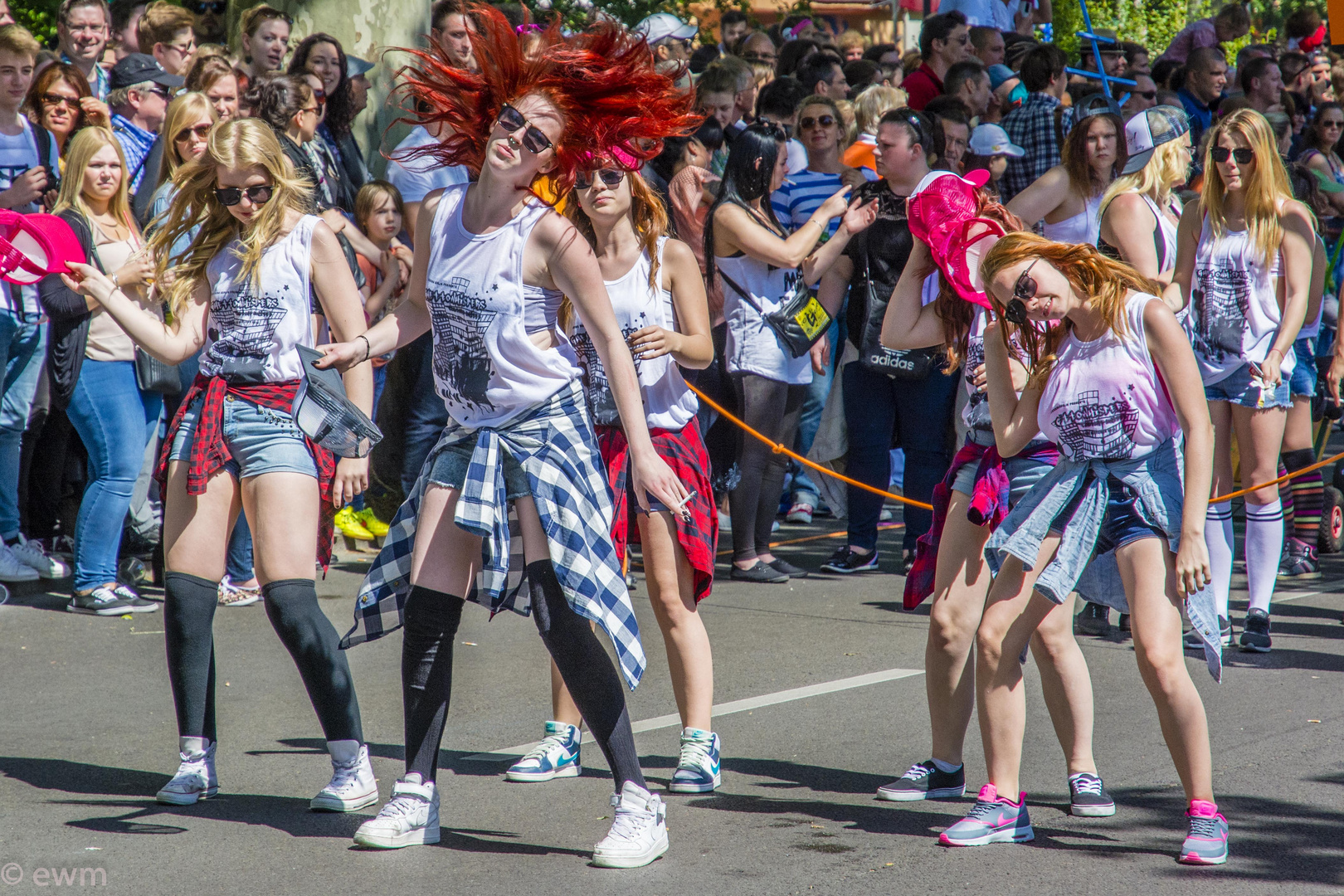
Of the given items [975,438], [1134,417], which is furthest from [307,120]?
[1134,417]

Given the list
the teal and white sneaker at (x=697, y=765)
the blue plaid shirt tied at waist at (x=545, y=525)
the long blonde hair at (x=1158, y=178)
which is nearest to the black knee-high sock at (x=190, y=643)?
the blue plaid shirt tied at waist at (x=545, y=525)

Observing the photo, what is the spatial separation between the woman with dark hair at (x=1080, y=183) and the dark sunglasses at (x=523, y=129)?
3658mm

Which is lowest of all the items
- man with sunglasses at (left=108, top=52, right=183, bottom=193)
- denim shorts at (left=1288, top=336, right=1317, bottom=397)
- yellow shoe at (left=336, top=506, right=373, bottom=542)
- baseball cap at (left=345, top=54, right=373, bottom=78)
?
yellow shoe at (left=336, top=506, right=373, bottom=542)

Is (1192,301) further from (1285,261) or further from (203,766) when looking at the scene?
(203,766)

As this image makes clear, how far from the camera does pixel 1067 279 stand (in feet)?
13.1

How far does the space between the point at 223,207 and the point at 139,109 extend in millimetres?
3837

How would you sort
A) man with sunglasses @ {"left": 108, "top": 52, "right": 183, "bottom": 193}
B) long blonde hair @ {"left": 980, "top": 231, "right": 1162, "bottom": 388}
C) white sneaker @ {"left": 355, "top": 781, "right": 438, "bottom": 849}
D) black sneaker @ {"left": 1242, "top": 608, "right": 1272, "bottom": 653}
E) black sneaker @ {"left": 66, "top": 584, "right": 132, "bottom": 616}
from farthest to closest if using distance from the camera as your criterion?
man with sunglasses @ {"left": 108, "top": 52, "right": 183, "bottom": 193} → black sneaker @ {"left": 66, "top": 584, "right": 132, "bottom": 616} → black sneaker @ {"left": 1242, "top": 608, "right": 1272, "bottom": 653} → long blonde hair @ {"left": 980, "top": 231, "right": 1162, "bottom": 388} → white sneaker @ {"left": 355, "top": 781, "right": 438, "bottom": 849}

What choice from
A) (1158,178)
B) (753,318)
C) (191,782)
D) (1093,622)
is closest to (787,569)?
(753,318)

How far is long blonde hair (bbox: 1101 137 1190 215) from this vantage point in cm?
623

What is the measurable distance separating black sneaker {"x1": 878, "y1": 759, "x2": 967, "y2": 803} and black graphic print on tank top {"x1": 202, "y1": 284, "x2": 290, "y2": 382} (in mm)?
2211

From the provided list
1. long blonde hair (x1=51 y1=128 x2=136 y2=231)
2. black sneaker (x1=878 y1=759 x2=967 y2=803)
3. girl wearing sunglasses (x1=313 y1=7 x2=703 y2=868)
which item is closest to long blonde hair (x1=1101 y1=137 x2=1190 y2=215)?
black sneaker (x1=878 y1=759 x2=967 y2=803)

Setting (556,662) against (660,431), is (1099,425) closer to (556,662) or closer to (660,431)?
(660,431)

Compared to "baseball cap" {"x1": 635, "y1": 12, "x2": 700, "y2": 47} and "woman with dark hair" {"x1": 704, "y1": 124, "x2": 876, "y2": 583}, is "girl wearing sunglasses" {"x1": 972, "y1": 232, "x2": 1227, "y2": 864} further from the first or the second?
"baseball cap" {"x1": 635, "y1": 12, "x2": 700, "y2": 47}

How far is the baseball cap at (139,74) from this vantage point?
788cm
